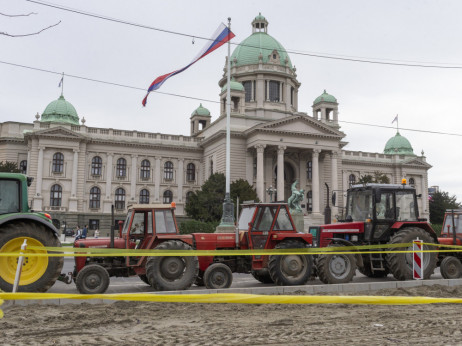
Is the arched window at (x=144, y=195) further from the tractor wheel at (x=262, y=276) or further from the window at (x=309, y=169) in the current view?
the tractor wheel at (x=262, y=276)

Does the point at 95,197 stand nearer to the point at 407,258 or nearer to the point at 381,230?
the point at 381,230

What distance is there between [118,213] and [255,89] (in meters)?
25.2

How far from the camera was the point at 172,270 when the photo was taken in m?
10.8

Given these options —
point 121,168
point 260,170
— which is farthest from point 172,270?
point 121,168

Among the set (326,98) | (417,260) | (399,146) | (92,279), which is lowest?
(92,279)

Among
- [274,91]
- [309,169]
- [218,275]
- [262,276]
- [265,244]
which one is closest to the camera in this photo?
[218,275]

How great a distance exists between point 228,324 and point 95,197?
5166cm

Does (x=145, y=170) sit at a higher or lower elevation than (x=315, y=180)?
higher

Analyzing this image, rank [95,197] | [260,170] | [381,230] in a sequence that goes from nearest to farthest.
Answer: [381,230] < [260,170] < [95,197]

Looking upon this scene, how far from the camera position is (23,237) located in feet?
31.5

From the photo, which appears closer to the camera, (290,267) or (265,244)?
(290,267)

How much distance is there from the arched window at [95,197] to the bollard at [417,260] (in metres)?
48.0

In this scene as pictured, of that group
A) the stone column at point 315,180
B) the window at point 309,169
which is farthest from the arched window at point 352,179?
the stone column at point 315,180

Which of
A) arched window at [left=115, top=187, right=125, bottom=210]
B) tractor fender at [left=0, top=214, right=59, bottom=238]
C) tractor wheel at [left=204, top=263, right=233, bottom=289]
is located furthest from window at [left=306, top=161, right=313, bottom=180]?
tractor fender at [left=0, top=214, right=59, bottom=238]
